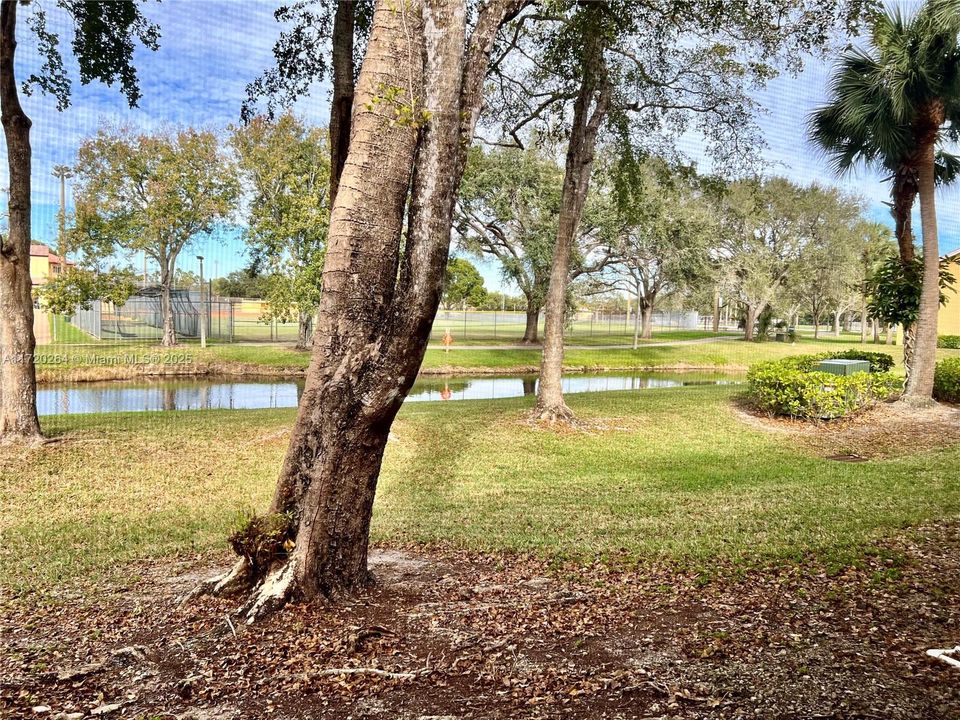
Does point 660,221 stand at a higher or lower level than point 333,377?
higher

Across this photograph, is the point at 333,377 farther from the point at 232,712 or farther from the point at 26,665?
the point at 26,665

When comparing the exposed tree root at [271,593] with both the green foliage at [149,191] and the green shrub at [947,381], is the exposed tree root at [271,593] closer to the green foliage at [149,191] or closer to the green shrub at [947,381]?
the green shrub at [947,381]

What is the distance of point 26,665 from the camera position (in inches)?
94.8

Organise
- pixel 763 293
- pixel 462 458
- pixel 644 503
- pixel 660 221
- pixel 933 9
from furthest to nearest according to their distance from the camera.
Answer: pixel 763 293
pixel 660 221
pixel 933 9
pixel 462 458
pixel 644 503

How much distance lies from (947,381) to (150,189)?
18820 mm

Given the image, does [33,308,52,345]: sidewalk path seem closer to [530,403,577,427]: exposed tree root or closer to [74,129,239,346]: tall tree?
[74,129,239,346]: tall tree

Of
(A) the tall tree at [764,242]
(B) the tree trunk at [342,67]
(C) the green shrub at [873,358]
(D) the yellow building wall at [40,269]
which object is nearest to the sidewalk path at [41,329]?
(D) the yellow building wall at [40,269]

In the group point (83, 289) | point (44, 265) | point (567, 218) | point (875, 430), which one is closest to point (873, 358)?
point (875, 430)

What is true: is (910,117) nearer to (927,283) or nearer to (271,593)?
(927,283)

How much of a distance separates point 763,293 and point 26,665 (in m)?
29.0

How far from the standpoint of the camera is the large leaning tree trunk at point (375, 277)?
2.68 metres

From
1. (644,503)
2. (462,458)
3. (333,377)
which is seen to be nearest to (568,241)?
(462,458)

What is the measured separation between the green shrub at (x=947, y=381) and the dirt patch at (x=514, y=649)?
759 cm

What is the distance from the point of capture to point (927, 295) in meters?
8.94
